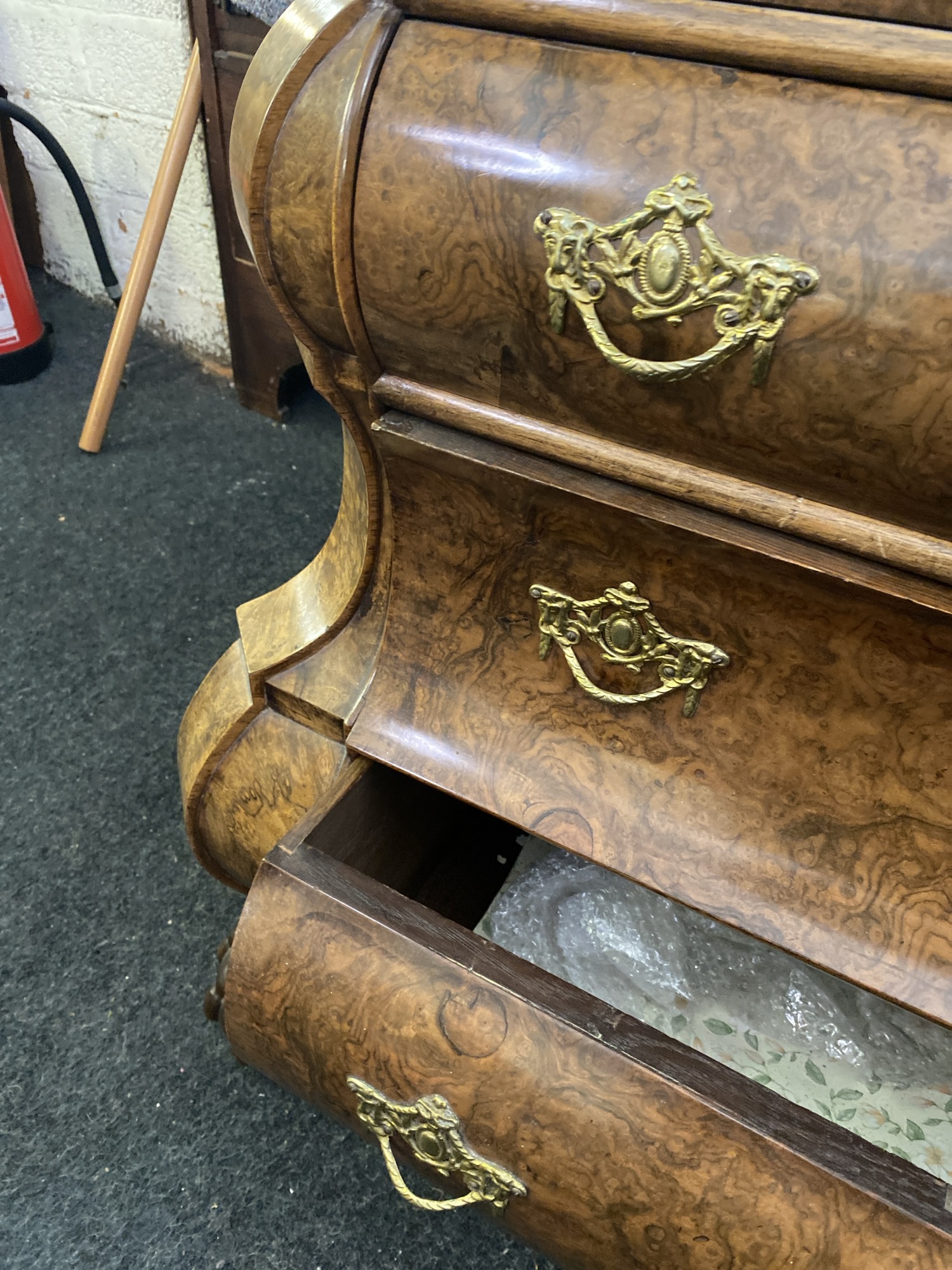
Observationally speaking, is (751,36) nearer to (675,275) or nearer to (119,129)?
(675,275)

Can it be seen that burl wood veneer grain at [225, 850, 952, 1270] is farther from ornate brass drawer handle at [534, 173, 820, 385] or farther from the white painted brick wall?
the white painted brick wall

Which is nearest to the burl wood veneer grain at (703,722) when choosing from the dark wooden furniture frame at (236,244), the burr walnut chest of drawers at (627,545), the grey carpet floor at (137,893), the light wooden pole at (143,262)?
the burr walnut chest of drawers at (627,545)

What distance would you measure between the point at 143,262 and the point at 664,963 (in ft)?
4.14

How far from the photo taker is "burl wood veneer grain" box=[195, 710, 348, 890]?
68cm

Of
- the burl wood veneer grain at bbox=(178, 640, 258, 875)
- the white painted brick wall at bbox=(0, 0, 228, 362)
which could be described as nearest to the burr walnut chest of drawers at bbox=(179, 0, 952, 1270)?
the burl wood veneer grain at bbox=(178, 640, 258, 875)

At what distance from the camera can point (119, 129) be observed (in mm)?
1479

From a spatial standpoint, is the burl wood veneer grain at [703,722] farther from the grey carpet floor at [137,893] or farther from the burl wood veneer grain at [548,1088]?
the grey carpet floor at [137,893]

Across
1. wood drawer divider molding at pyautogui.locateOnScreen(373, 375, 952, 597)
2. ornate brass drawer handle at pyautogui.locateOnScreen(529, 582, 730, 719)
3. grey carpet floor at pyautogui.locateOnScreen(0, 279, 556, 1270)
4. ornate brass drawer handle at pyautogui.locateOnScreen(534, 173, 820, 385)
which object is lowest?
grey carpet floor at pyautogui.locateOnScreen(0, 279, 556, 1270)

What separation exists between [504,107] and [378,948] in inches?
16.8

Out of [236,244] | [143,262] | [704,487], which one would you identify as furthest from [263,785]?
[143,262]

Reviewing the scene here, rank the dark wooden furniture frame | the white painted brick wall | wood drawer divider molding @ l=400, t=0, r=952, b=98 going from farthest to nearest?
the white painted brick wall → the dark wooden furniture frame → wood drawer divider molding @ l=400, t=0, r=952, b=98

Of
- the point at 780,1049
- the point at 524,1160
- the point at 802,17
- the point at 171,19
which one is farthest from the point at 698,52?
the point at 171,19

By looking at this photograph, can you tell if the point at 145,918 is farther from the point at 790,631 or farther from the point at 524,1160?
the point at 790,631

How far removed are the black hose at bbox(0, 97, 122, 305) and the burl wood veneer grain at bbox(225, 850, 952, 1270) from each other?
1.39 m
